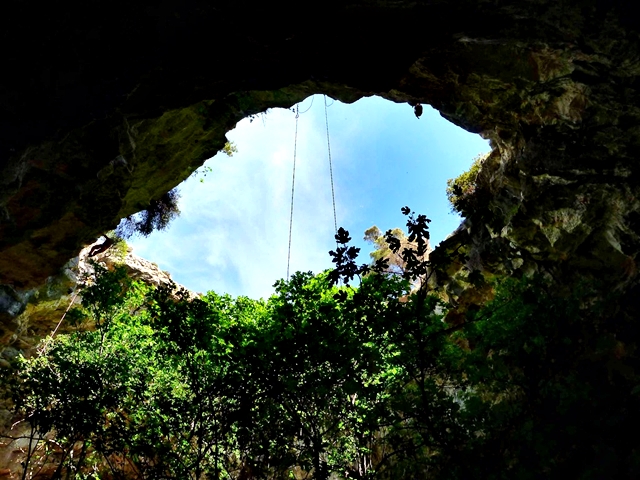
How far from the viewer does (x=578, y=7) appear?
19.5 ft

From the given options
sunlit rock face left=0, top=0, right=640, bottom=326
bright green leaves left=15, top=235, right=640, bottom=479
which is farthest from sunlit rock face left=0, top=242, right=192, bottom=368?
bright green leaves left=15, top=235, right=640, bottom=479

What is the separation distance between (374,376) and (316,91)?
820 cm

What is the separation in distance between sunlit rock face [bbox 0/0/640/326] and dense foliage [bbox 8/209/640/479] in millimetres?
1865

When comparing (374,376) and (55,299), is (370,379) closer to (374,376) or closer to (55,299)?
(374,376)

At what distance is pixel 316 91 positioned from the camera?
11609mm

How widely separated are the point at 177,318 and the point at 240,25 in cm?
565

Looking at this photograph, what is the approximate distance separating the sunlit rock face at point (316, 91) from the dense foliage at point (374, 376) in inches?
73.4

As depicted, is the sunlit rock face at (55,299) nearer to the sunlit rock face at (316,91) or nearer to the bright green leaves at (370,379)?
the sunlit rock face at (316,91)

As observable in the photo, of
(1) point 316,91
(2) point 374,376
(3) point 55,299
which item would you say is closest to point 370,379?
(2) point 374,376

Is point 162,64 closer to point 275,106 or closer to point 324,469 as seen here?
point 275,106

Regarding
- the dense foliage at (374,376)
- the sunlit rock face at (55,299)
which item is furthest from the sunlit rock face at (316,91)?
the dense foliage at (374,376)

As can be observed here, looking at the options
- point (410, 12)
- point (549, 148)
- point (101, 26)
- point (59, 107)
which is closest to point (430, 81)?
point (549, 148)

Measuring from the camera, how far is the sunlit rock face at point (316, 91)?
21.8ft

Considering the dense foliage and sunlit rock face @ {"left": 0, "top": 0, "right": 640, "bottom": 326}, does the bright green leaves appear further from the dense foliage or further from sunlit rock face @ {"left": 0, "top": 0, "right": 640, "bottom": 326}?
sunlit rock face @ {"left": 0, "top": 0, "right": 640, "bottom": 326}
